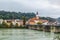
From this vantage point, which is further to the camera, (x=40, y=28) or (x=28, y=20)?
(x=28, y=20)

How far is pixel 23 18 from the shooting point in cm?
7100

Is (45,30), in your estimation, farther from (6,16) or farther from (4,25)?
(6,16)

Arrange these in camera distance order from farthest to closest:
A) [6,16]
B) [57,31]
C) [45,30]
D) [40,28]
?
[6,16] < [40,28] < [45,30] < [57,31]

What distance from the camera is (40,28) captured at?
4812cm

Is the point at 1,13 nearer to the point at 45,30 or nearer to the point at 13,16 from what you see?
the point at 13,16

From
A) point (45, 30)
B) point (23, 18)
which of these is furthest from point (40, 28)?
point (23, 18)

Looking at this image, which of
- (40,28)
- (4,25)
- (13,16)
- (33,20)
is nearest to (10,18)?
(13,16)

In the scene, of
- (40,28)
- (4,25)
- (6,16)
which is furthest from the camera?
(6,16)

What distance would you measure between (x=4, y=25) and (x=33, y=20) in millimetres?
13765

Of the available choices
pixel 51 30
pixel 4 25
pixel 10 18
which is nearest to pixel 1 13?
pixel 10 18

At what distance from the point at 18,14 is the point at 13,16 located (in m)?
2.20

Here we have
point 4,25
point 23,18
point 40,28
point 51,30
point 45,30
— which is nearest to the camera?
point 51,30

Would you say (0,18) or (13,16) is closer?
(0,18)

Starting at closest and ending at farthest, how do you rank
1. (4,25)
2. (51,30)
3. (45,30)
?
(51,30) < (45,30) < (4,25)
